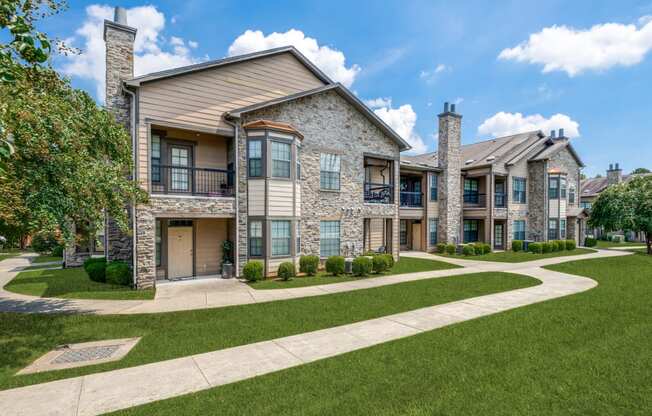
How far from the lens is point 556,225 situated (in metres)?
27.6

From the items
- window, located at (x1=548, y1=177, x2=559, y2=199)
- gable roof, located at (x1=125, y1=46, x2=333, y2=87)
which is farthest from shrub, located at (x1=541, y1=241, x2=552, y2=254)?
gable roof, located at (x1=125, y1=46, x2=333, y2=87)

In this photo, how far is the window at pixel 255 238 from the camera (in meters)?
14.1

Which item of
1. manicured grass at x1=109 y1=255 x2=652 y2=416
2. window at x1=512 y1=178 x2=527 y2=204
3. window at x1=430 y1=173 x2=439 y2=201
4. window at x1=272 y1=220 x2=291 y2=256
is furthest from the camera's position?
window at x1=512 y1=178 x2=527 y2=204

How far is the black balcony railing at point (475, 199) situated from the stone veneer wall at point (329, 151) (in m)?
12.3

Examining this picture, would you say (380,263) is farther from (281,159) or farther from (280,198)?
(281,159)

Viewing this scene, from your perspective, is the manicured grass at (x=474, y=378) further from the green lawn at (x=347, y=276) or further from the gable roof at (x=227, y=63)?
the gable roof at (x=227, y=63)

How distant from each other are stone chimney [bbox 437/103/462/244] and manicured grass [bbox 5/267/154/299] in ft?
67.5

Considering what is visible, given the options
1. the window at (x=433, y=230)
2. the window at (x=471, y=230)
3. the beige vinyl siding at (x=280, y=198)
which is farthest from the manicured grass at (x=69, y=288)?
the window at (x=471, y=230)

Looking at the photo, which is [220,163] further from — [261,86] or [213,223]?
[261,86]

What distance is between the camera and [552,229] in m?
27.5

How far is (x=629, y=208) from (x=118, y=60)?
33.2 metres

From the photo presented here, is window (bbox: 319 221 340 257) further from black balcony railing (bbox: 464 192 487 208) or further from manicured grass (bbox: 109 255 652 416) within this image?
black balcony railing (bbox: 464 192 487 208)

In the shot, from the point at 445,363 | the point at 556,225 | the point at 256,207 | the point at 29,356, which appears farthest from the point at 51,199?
the point at 556,225

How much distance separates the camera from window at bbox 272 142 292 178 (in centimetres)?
1415
